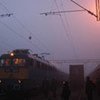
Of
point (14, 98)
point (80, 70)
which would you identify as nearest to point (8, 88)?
point (14, 98)

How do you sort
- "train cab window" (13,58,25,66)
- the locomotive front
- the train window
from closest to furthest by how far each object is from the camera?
the locomotive front, "train cab window" (13,58,25,66), the train window

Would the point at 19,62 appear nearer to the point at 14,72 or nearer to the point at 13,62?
the point at 13,62

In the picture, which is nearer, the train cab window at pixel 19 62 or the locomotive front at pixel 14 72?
the locomotive front at pixel 14 72

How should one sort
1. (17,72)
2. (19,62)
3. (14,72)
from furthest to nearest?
1. (19,62)
2. (14,72)
3. (17,72)

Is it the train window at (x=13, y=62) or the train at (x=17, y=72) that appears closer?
the train at (x=17, y=72)

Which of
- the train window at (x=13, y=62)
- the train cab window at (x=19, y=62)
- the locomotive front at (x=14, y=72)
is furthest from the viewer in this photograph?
the train window at (x=13, y=62)

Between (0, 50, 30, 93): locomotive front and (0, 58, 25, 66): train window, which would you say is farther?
(0, 58, 25, 66): train window

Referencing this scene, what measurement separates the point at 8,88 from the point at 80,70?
18881 millimetres

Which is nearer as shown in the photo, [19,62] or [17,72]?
[17,72]

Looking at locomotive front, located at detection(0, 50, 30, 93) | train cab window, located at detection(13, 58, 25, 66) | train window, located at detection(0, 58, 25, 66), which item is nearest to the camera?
locomotive front, located at detection(0, 50, 30, 93)

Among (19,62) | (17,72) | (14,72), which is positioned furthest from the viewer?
(19,62)

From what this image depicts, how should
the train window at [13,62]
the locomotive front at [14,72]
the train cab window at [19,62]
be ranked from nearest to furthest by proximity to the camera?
the locomotive front at [14,72], the train cab window at [19,62], the train window at [13,62]

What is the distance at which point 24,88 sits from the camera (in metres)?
24.3

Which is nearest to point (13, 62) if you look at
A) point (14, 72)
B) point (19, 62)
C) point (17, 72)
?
point (19, 62)
